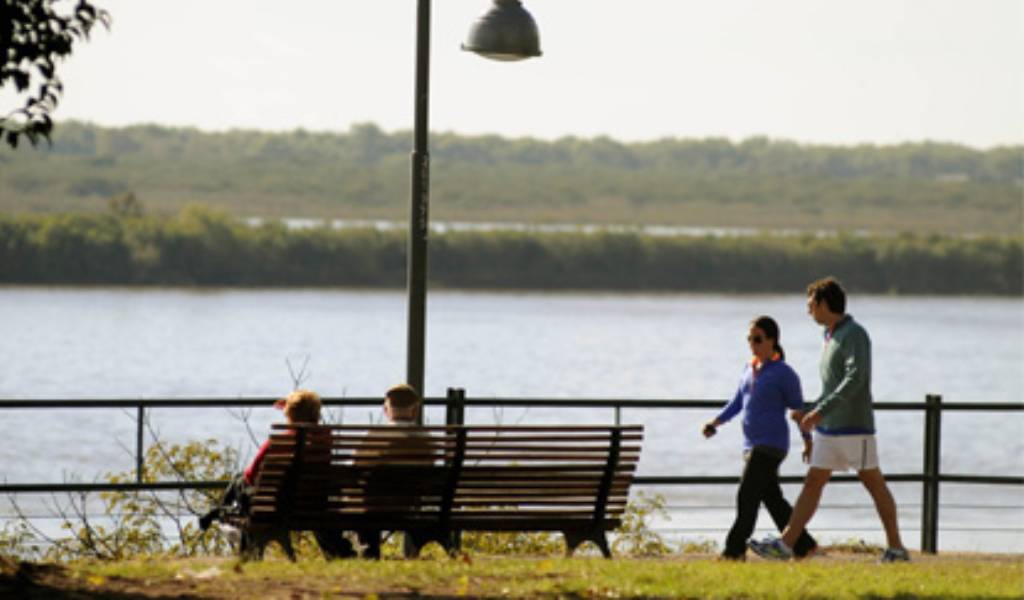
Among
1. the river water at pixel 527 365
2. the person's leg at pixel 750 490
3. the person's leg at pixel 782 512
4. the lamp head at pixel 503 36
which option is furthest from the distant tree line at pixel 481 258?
the person's leg at pixel 750 490

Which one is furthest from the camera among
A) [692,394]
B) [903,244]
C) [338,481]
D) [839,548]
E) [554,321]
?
[903,244]

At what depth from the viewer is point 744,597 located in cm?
957

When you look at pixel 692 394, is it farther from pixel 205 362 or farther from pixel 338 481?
pixel 338 481

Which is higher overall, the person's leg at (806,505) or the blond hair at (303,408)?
the blond hair at (303,408)

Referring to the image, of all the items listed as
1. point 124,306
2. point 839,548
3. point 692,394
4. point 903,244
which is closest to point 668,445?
point 692,394

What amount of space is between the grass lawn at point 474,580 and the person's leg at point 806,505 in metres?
0.82

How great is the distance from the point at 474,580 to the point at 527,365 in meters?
68.1

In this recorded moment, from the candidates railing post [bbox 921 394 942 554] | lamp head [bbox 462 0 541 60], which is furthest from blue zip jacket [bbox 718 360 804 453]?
railing post [bbox 921 394 942 554]

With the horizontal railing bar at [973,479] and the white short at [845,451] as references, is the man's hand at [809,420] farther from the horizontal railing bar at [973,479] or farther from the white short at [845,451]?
the horizontal railing bar at [973,479]

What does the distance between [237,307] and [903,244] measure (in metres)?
44.2

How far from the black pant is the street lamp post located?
7.06 ft

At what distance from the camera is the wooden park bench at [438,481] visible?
10773mm

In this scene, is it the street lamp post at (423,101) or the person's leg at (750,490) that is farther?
the street lamp post at (423,101)

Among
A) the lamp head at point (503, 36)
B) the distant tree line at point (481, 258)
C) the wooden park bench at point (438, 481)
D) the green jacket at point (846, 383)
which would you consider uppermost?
the lamp head at point (503, 36)
